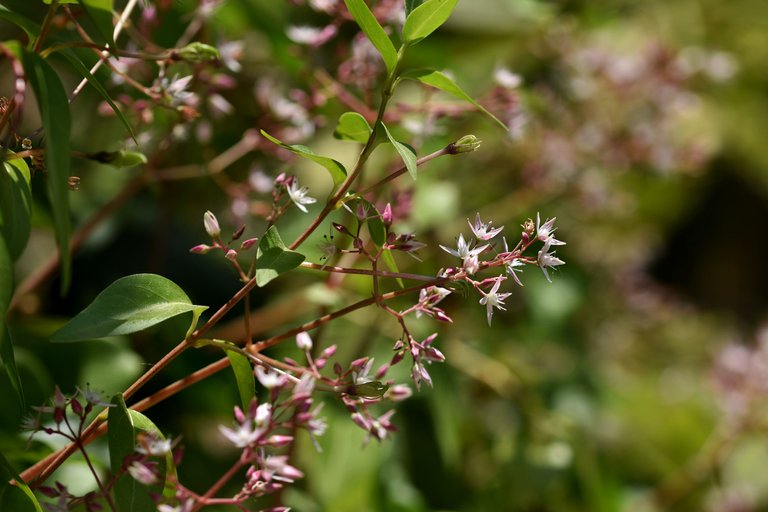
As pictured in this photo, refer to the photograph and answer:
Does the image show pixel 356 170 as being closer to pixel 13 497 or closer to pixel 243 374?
pixel 243 374

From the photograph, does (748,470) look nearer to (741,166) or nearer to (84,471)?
(741,166)

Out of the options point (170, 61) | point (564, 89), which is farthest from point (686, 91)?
point (170, 61)

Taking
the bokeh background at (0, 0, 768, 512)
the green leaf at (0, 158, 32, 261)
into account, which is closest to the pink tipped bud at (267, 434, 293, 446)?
the green leaf at (0, 158, 32, 261)

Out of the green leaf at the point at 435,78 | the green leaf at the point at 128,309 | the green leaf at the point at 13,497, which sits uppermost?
the green leaf at the point at 435,78

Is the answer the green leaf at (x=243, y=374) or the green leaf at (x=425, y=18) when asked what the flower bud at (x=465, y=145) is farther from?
the green leaf at (x=243, y=374)

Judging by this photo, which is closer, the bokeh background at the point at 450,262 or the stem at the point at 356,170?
the stem at the point at 356,170

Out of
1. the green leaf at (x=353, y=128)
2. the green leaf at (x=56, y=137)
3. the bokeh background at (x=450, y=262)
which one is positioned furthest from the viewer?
the bokeh background at (x=450, y=262)

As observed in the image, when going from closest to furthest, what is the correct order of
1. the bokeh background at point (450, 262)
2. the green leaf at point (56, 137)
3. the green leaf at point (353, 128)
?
the green leaf at point (56, 137) → the green leaf at point (353, 128) → the bokeh background at point (450, 262)

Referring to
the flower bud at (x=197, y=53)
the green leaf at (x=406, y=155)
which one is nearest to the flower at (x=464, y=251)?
the green leaf at (x=406, y=155)
